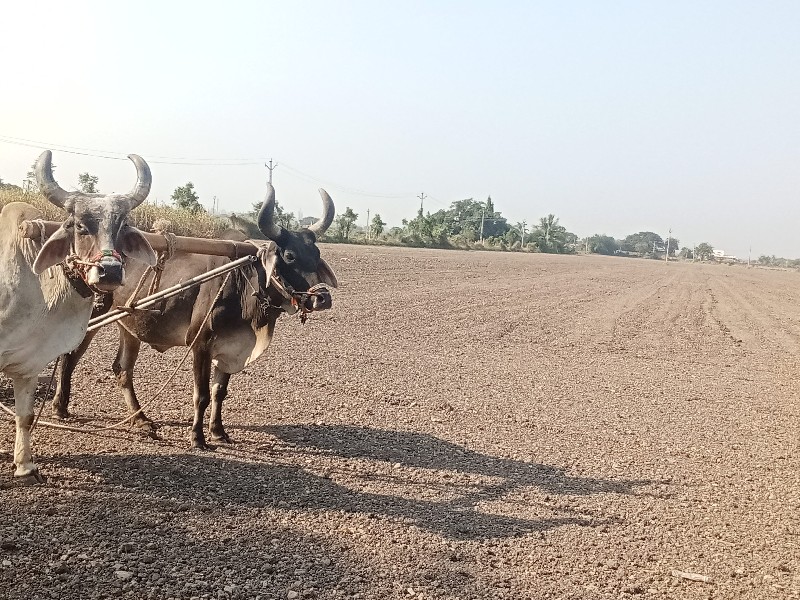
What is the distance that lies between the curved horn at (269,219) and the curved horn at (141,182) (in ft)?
4.93

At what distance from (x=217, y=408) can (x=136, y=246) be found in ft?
7.25

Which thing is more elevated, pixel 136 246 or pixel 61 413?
pixel 136 246

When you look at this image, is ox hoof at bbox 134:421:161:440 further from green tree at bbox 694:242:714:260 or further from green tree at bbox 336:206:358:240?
green tree at bbox 694:242:714:260

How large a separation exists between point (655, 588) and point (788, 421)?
614 centimetres

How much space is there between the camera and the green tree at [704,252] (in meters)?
131

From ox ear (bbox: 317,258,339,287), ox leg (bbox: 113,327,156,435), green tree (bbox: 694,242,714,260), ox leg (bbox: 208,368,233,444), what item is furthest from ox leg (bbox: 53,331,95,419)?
green tree (bbox: 694,242,714,260)

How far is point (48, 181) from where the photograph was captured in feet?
18.0

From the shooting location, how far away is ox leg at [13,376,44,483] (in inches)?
225

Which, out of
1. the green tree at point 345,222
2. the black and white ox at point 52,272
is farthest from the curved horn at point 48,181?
the green tree at point 345,222

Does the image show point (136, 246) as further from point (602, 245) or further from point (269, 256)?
point (602, 245)

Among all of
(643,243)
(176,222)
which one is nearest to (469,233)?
(176,222)

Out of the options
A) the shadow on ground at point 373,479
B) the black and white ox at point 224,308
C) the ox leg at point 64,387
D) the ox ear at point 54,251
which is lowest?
the shadow on ground at point 373,479

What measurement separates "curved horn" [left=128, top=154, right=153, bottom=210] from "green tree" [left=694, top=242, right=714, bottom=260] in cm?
13579

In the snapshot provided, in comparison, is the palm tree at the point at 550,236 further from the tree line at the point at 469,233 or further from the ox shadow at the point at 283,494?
the ox shadow at the point at 283,494
